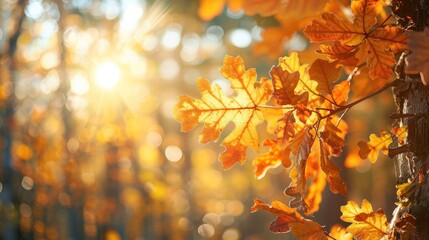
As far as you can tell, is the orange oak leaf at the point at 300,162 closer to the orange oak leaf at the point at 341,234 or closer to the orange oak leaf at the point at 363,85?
the orange oak leaf at the point at 341,234

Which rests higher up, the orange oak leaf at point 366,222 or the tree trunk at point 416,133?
the tree trunk at point 416,133

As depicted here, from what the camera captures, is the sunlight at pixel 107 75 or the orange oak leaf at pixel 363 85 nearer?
the orange oak leaf at pixel 363 85

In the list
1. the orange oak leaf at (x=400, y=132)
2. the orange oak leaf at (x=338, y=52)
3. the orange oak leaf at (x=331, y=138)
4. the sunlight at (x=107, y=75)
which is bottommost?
the orange oak leaf at (x=331, y=138)

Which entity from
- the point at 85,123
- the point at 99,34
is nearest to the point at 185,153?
the point at 85,123

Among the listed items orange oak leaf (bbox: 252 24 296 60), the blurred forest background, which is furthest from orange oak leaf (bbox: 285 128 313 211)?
the blurred forest background

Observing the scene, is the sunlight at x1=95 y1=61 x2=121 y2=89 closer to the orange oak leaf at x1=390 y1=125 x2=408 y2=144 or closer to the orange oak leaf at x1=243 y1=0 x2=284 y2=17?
the orange oak leaf at x1=243 y1=0 x2=284 y2=17

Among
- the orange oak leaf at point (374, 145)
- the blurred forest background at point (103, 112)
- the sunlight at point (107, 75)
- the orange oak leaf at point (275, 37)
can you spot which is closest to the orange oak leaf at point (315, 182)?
the orange oak leaf at point (374, 145)

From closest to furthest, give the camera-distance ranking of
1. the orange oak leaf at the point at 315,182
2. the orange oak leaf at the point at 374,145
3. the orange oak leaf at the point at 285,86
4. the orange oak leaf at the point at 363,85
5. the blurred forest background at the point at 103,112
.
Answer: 1. the orange oak leaf at the point at 285,86
2. the orange oak leaf at the point at 374,145
3. the orange oak leaf at the point at 315,182
4. the orange oak leaf at the point at 363,85
5. the blurred forest background at the point at 103,112
